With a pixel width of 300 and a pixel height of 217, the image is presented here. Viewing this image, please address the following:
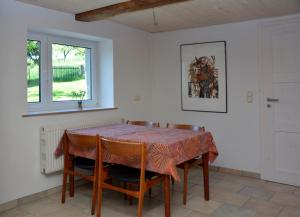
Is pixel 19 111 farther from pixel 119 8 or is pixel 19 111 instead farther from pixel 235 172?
pixel 235 172

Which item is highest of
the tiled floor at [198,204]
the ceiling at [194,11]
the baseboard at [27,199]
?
the ceiling at [194,11]

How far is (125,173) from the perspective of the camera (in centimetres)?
255

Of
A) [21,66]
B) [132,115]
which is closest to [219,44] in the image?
[132,115]

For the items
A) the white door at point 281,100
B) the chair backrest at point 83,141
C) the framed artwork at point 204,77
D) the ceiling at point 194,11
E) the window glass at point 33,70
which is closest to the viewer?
the chair backrest at point 83,141

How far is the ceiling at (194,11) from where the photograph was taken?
9.74 feet

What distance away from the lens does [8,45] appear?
2.80 metres

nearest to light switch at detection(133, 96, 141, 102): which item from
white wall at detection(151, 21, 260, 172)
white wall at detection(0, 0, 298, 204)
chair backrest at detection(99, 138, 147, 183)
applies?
white wall at detection(0, 0, 298, 204)

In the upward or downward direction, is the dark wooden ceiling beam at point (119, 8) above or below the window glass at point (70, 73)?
above

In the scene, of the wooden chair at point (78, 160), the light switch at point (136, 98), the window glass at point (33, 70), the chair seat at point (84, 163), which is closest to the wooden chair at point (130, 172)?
the wooden chair at point (78, 160)

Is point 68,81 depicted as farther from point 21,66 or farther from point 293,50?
point 293,50

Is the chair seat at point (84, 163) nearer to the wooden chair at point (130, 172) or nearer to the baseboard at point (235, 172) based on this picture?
the wooden chair at point (130, 172)

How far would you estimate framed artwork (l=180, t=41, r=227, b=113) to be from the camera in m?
3.97

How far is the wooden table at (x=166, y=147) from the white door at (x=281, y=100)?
111cm

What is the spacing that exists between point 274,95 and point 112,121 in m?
2.10
